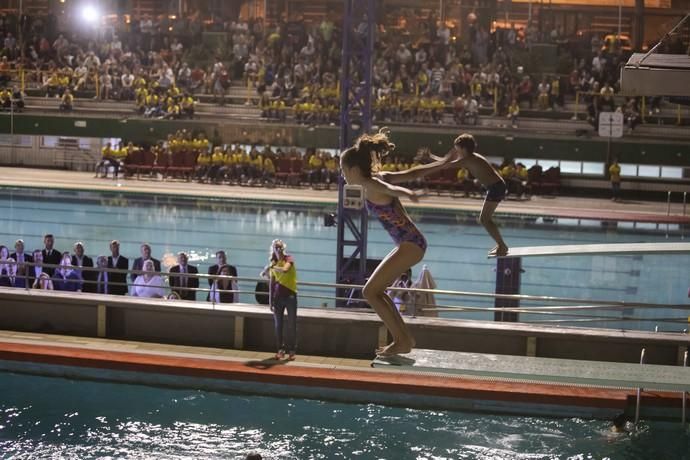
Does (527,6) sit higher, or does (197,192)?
(527,6)

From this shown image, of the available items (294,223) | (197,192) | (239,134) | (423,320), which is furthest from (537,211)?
(423,320)

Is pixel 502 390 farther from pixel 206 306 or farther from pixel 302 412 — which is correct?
pixel 206 306

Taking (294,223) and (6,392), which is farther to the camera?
(294,223)

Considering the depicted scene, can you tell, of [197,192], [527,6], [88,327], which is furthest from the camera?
[527,6]

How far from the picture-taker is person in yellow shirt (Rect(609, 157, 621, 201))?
2928 cm

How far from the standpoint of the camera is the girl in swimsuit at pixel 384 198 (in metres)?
7.26

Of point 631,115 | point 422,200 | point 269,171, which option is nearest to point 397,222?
point 422,200

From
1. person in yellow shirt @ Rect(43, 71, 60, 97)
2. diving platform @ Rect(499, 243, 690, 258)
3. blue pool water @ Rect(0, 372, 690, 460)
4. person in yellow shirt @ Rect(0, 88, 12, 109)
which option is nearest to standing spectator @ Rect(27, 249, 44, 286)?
blue pool water @ Rect(0, 372, 690, 460)

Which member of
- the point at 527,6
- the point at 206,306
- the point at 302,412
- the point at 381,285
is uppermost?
Result: the point at 527,6

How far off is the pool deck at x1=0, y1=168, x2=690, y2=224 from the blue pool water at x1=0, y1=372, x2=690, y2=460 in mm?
14306

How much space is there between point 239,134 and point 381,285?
25252 millimetres

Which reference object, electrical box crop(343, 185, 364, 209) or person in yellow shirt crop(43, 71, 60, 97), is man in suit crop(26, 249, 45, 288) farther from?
person in yellow shirt crop(43, 71, 60, 97)

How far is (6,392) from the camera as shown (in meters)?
11.9

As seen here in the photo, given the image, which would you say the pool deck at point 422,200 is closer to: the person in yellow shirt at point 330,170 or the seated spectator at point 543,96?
the person in yellow shirt at point 330,170
